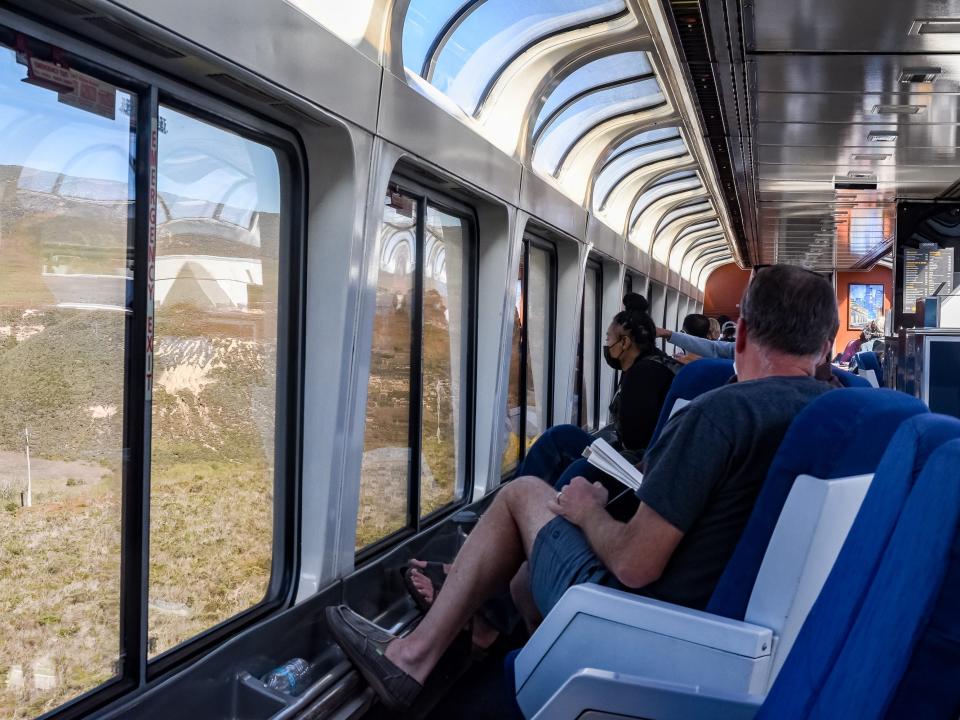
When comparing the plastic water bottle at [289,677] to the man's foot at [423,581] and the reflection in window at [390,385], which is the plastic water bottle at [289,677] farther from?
the reflection in window at [390,385]

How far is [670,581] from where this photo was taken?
2447 mm

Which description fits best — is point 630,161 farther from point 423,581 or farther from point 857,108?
point 423,581

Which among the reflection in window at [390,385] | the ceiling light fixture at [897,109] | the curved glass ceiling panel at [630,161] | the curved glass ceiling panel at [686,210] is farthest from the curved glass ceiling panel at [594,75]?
the curved glass ceiling panel at [686,210]

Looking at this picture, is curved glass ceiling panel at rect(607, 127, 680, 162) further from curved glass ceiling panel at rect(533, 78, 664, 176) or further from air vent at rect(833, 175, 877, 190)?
air vent at rect(833, 175, 877, 190)

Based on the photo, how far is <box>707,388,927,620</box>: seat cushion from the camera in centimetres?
192

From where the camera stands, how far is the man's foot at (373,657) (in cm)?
307

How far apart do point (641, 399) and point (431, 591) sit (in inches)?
58.4

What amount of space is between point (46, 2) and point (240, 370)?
1.42m

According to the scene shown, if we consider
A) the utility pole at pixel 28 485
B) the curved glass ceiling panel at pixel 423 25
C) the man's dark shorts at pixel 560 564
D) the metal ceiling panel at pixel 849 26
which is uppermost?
the metal ceiling panel at pixel 849 26

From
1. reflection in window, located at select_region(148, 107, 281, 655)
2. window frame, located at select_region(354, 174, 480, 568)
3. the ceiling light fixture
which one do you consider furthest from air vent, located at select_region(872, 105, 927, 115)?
reflection in window, located at select_region(148, 107, 281, 655)

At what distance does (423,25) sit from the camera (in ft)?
15.3

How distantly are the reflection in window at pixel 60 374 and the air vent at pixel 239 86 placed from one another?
0.30 meters

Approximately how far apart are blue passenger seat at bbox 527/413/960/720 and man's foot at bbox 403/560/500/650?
1968mm

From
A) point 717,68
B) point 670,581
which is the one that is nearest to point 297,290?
point 670,581
